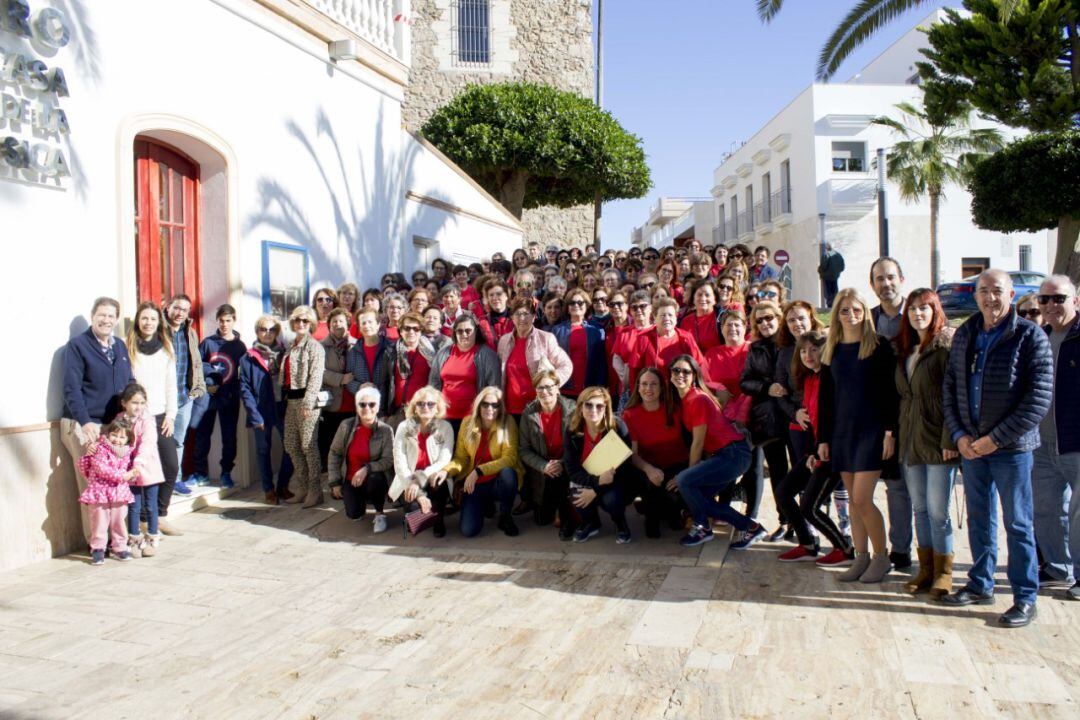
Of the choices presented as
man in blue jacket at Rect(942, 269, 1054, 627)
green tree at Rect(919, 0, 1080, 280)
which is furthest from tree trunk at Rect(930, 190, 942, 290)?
man in blue jacket at Rect(942, 269, 1054, 627)

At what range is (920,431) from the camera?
16.6 ft

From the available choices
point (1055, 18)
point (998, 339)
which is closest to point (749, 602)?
point (998, 339)

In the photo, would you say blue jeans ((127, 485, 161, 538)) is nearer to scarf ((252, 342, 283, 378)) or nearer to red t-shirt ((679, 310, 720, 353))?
scarf ((252, 342, 283, 378))

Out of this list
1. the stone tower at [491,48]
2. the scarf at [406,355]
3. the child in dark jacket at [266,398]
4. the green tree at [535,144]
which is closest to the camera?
the scarf at [406,355]

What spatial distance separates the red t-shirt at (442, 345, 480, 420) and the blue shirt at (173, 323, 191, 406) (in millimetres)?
2198

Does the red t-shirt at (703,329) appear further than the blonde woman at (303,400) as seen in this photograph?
No

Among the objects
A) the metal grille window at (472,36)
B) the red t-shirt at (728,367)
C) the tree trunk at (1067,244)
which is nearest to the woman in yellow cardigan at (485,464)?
the red t-shirt at (728,367)

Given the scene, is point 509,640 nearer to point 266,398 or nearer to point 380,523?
point 380,523

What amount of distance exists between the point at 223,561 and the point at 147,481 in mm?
820

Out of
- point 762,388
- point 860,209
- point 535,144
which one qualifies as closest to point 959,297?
point 535,144

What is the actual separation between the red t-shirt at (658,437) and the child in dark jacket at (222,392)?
146 inches

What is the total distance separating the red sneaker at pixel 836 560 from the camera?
5.73 meters

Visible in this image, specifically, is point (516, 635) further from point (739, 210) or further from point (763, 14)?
point (739, 210)

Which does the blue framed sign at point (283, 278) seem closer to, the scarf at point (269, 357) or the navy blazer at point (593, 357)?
the scarf at point (269, 357)
